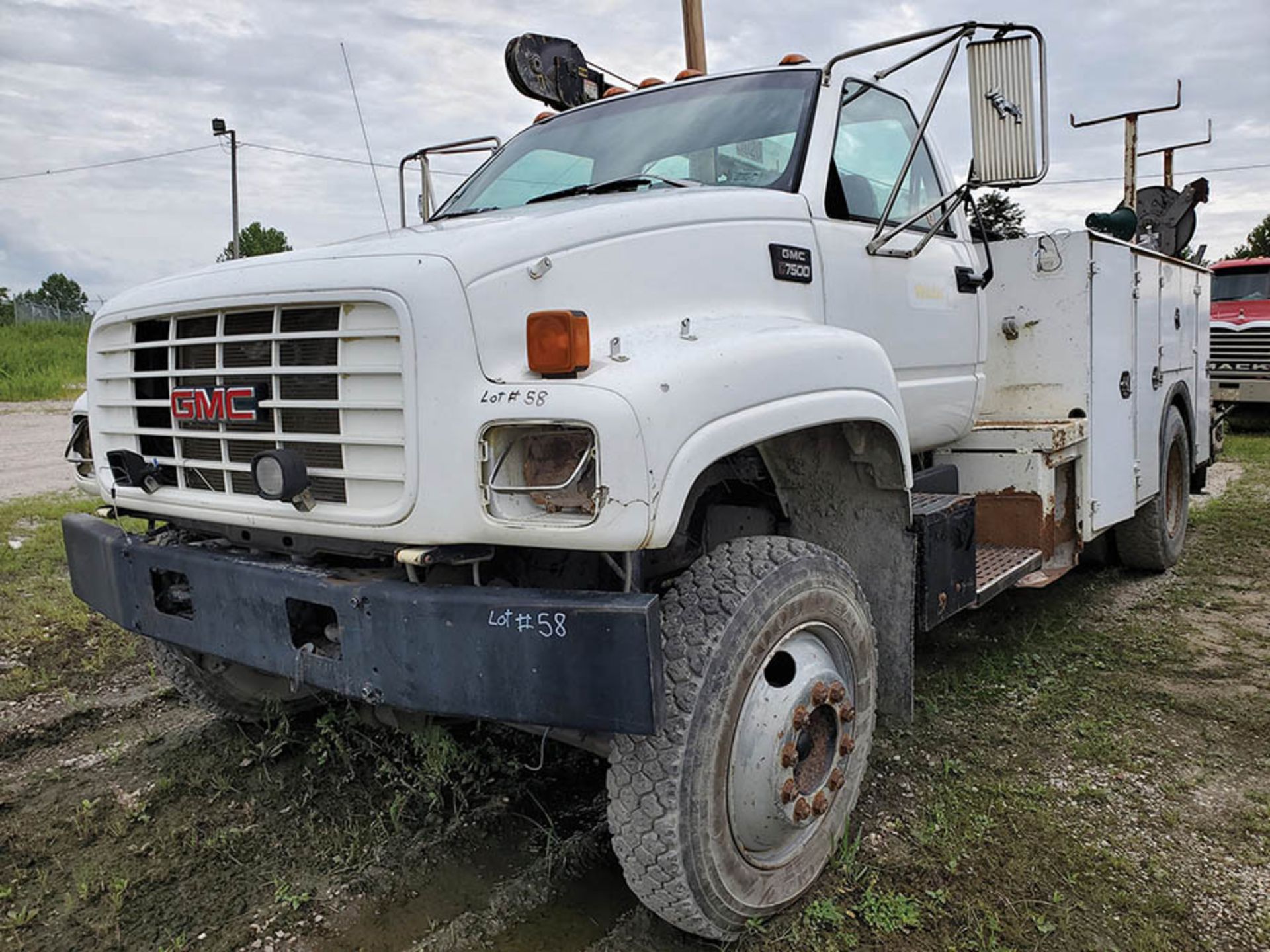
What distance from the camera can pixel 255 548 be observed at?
2.87m

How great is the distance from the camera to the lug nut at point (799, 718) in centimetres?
261

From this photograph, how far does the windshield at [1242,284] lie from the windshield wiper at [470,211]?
14403 millimetres

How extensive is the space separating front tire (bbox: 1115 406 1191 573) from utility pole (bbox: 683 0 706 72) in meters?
5.12

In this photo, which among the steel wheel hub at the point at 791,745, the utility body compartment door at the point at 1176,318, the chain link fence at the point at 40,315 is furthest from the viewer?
the chain link fence at the point at 40,315

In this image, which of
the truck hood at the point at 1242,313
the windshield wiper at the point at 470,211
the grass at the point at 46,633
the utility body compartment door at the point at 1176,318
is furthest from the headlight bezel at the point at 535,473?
the truck hood at the point at 1242,313

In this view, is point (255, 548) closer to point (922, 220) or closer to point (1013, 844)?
point (1013, 844)

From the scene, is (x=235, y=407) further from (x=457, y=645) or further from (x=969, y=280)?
(x=969, y=280)

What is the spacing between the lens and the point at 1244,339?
46.9 ft

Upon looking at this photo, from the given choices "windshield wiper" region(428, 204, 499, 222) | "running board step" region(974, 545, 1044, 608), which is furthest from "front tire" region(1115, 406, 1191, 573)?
"windshield wiper" region(428, 204, 499, 222)

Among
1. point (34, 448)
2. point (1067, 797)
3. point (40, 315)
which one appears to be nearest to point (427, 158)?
point (1067, 797)

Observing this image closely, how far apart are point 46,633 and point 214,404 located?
3106 millimetres

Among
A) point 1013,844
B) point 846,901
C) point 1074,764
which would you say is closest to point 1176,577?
point 1074,764

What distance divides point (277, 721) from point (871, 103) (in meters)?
3.29

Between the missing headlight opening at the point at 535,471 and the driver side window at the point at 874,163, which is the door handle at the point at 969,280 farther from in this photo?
the missing headlight opening at the point at 535,471
